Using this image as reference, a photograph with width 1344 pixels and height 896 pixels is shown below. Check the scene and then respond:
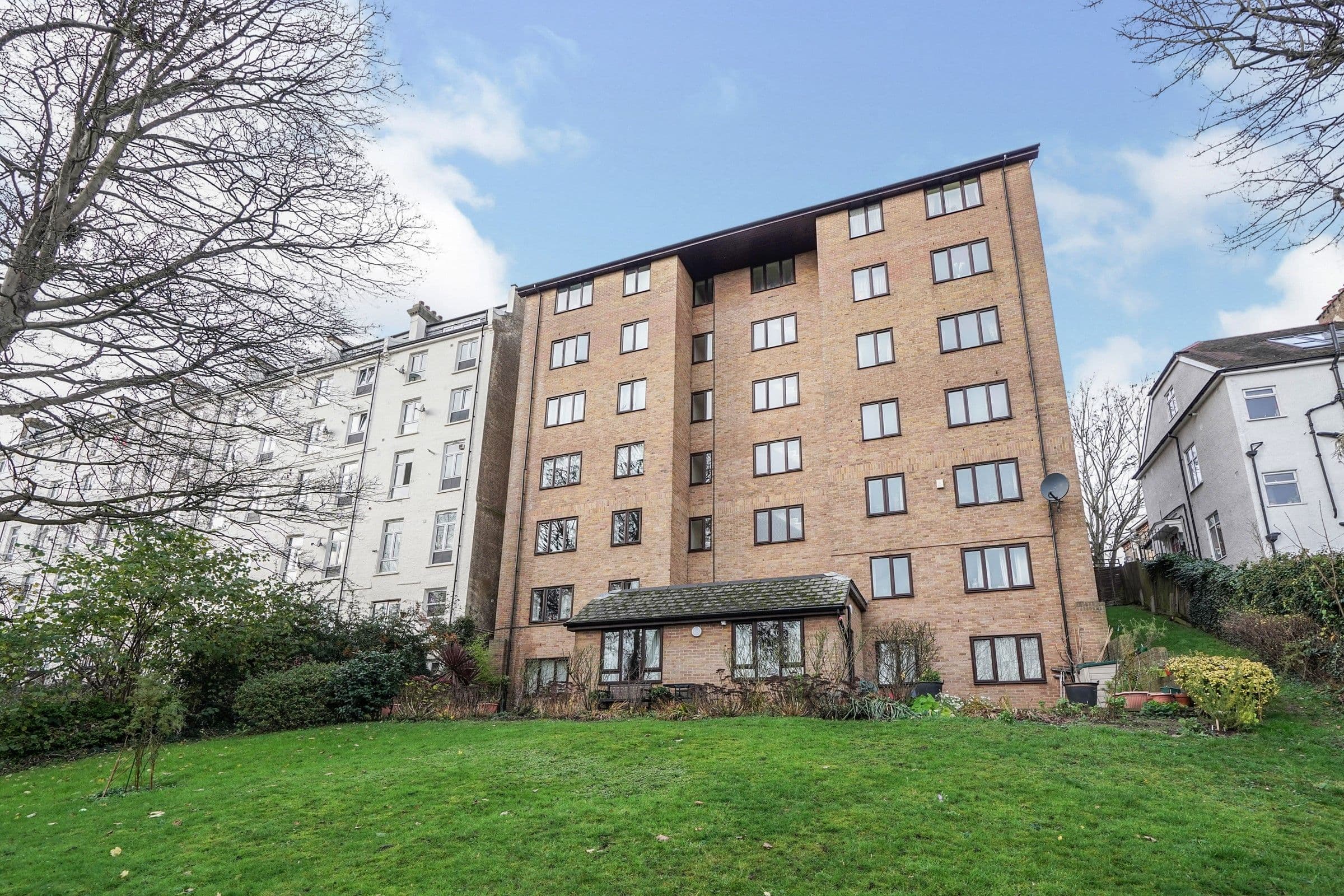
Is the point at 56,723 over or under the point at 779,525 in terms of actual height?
under

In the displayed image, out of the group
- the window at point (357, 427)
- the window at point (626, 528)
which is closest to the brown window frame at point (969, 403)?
the window at point (626, 528)

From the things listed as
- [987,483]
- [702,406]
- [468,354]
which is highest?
[468,354]

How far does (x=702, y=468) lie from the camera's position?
2930 cm

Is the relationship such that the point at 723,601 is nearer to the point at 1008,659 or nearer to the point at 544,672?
the point at 1008,659

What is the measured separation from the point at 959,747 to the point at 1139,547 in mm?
33579

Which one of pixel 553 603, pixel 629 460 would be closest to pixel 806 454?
pixel 629 460

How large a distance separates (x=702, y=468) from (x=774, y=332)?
5.49 m

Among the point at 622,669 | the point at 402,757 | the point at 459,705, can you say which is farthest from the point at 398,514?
the point at 402,757

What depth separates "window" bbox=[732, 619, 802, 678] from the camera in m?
20.2

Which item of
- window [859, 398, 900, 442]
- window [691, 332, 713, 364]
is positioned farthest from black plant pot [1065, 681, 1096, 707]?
window [691, 332, 713, 364]

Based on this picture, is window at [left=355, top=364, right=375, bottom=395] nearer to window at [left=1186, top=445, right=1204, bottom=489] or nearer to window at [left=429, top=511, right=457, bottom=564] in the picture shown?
window at [left=429, top=511, right=457, bottom=564]

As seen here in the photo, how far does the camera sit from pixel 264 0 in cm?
814

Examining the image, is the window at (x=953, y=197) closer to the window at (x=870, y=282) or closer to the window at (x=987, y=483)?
the window at (x=870, y=282)

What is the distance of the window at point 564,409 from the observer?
30.8 meters
